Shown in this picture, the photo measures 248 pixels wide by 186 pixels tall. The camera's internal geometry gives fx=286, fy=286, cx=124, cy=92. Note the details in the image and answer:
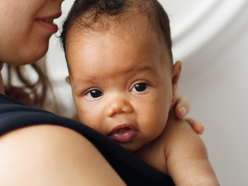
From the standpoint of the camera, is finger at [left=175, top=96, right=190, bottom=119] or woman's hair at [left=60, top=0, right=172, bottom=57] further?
finger at [left=175, top=96, right=190, bottom=119]

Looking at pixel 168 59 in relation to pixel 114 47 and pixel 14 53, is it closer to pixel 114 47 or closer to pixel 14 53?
pixel 114 47

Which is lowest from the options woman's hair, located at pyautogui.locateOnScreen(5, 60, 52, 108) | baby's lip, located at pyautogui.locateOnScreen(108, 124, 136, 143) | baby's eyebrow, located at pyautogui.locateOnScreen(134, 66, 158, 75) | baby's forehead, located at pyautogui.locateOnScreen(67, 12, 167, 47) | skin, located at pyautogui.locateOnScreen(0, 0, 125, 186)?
woman's hair, located at pyautogui.locateOnScreen(5, 60, 52, 108)

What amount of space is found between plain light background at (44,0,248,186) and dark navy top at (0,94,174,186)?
0.66m

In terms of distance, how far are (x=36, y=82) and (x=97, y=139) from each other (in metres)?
1.13

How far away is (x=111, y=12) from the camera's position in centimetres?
94

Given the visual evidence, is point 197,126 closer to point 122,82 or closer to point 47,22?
point 122,82

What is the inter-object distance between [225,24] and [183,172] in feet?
3.17

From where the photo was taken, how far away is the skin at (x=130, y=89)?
906 millimetres

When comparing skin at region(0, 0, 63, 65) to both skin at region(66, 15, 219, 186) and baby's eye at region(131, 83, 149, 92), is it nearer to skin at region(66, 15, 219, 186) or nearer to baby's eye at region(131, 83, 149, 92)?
skin at region(66, 15, 219, 186)

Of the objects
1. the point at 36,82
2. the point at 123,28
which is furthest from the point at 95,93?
the point at 36,82

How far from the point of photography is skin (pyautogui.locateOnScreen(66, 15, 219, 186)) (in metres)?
0.91

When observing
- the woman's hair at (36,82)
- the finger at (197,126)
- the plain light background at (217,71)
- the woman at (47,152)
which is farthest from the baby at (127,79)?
the woman's hair at (36,82)

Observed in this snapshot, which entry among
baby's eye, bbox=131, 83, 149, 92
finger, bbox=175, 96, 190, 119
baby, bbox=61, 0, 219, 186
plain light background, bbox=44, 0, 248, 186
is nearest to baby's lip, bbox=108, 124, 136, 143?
baby, bbox=61, 0, 219, 186

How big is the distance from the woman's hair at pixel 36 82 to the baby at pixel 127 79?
69 cm
